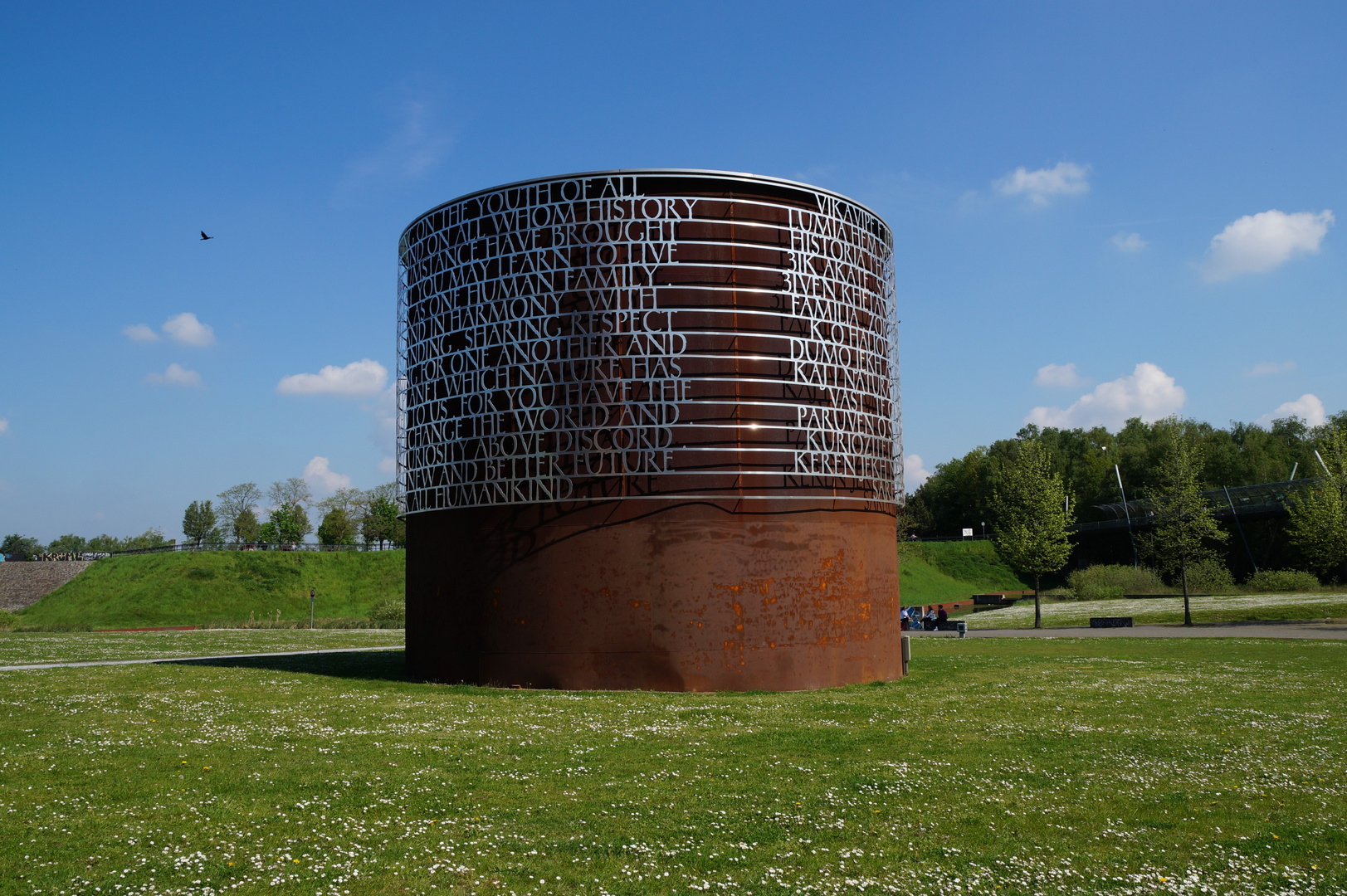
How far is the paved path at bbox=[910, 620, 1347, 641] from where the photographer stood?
39.2m

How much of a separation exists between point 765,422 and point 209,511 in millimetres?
172539

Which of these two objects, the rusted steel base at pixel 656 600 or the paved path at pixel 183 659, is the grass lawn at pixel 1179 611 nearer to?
the rusted steel base at pixel 656 600

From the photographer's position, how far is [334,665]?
102 ft

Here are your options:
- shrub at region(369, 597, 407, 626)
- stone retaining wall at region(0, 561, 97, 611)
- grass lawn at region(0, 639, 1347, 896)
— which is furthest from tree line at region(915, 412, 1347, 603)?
stone retaining wall at region(0, 561, 97, 611)

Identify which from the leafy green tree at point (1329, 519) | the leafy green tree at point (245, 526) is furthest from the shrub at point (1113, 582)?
the leafy green tree at point (245, 526)

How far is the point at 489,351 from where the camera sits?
81.6 ft

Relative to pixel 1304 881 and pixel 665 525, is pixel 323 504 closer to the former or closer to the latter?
pixel 665 525

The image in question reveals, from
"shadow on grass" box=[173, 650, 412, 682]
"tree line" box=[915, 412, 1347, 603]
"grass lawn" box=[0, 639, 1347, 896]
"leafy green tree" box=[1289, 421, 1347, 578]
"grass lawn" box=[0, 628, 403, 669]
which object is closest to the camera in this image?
"grass lawn" box=[0, 639, 1347, 896]

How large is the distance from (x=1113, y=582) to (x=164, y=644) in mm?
62443

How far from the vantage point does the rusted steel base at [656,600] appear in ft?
72.9

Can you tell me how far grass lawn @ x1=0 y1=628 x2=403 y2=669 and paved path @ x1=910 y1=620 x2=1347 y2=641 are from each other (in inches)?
1218

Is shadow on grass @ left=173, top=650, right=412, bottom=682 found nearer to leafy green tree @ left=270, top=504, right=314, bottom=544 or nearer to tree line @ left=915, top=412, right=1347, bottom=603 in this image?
tree line @ left=915, top=412, right=1347, bottom=603

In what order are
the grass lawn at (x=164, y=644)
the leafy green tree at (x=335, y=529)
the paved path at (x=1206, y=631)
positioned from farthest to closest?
the leafy green tree at (x=335, y=529) → the paved path at (x=1206, y=631) → the grass lawn at (x=164, y=644)

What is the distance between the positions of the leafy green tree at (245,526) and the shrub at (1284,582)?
127366 mm
